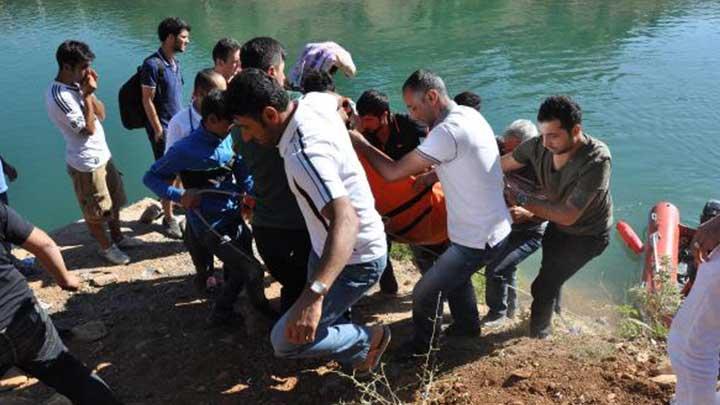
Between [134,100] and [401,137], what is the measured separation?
291 cm

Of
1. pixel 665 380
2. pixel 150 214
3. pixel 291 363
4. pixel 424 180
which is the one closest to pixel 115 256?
pixel 150 214

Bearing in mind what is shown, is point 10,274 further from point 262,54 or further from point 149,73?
point 149,73

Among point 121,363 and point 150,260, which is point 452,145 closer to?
point 121,363

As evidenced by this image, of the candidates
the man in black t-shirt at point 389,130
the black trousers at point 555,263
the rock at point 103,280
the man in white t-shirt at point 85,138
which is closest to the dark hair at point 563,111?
the black trousers at point 555,263

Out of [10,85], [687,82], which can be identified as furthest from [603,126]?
[10,85]

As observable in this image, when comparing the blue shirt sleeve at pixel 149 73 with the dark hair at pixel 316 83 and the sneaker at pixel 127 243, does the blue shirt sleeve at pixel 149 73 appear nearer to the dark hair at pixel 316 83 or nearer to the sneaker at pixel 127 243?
the sneaker at pixel 127 243

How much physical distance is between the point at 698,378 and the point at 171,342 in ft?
10.5

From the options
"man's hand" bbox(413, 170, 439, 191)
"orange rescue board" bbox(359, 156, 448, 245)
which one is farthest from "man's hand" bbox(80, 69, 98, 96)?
"man's hand" bbox(413, 170, 439, 191)

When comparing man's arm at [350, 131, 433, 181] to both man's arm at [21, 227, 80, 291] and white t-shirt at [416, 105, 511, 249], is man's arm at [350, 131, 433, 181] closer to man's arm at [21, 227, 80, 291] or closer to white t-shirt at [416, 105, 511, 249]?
white t-shirt at [416, 105, 511, 249]

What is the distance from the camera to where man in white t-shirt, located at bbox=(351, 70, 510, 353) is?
3350 millimetres

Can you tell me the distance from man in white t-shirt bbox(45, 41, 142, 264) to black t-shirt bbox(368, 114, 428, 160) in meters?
2.44

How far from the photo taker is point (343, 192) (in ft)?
8.86

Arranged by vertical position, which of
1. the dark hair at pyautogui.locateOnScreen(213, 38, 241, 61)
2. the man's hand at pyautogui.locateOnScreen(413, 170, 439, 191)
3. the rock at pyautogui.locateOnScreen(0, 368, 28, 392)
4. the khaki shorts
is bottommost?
the rock at pyautogui.locateOnScreen(0, 368, 28, 392)

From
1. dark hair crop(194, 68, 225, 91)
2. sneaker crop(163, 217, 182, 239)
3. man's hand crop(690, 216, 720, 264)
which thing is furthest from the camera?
sneaker crop(163, 217, 182, 239)
